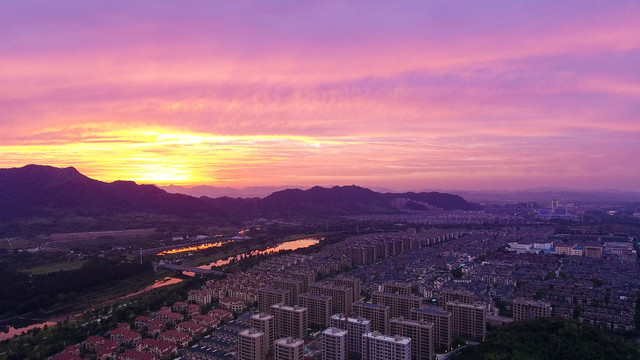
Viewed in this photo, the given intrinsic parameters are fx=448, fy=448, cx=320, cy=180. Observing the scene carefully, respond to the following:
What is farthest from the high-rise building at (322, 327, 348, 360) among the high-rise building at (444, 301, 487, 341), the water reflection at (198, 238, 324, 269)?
the water reflection at (198, 238, 324, 269)

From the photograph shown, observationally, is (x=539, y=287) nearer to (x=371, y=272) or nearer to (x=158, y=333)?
(x=371, y=272)

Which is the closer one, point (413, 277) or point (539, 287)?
point (539, 287)

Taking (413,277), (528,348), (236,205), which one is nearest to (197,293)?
(413,277)

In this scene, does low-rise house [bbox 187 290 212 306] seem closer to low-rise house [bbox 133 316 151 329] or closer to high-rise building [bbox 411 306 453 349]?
low-rise house [bbox 133 316 151 329]

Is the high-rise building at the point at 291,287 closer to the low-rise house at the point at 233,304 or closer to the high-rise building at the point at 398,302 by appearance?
the low-rise house at the point at 233,304

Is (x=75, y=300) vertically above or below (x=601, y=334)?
below

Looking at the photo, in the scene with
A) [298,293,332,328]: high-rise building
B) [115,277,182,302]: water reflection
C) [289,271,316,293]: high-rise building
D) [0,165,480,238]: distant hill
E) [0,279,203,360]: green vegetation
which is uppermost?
[0,165,480,238]: distant hill

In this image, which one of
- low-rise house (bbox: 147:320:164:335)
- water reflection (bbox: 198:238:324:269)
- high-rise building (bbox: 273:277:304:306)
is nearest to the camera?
low-rise house (bbox: 147:320:164:335)
